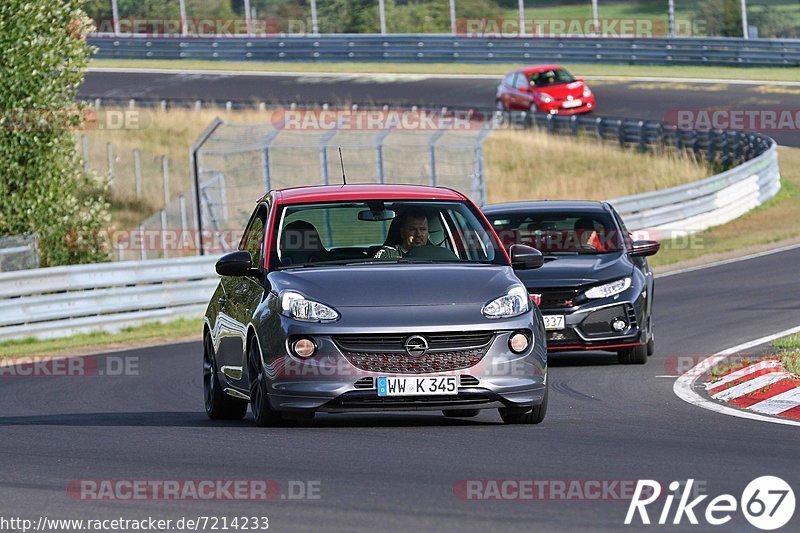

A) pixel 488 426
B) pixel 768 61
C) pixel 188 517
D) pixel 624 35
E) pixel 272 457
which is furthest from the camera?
pixel 624 35

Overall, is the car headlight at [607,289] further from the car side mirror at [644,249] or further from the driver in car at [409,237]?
the driver in car at [409,237]

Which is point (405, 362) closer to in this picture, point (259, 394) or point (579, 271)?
point (259, 394)

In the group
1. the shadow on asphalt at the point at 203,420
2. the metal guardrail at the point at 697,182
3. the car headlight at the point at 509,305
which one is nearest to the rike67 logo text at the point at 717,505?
the car headlight at the point at 509,305

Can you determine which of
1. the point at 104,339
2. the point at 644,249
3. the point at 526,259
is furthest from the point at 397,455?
the point at 104,339

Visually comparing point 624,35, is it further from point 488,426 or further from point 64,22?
point 488,426

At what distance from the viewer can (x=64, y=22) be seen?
89.0 feet

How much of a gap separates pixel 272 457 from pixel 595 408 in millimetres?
3679

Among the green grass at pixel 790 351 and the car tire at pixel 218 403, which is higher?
the car tire at pixel 218 403

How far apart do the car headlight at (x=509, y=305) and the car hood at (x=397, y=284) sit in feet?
0.12

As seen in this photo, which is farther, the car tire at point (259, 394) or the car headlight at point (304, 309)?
the car tire at point (259, 394)

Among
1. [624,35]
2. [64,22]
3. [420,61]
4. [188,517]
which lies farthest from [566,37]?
[188,517]

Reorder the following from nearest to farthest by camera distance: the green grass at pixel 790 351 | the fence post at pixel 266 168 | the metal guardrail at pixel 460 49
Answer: the green grass at pixel 790 351 → the fence post at pixel 266 168 → the metal guardrail at pixel 460 49

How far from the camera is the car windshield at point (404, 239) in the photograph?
10.4m

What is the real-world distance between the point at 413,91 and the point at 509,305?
1741 inches
